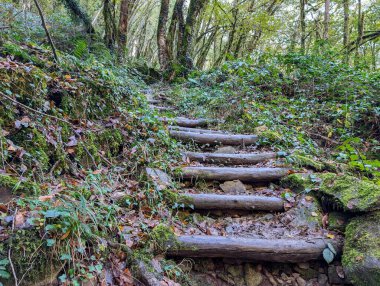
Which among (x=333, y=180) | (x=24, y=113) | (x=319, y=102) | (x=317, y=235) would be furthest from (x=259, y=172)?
(x=319, y=102)

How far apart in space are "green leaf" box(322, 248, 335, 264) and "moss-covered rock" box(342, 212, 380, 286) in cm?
9

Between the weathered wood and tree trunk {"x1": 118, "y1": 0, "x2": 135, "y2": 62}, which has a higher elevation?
tree trunk {"x1": 118, "y1": 0, "x2": 135, "y2": 62}

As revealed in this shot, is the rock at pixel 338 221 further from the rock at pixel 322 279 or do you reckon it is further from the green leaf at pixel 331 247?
the rock at pixel 322 279

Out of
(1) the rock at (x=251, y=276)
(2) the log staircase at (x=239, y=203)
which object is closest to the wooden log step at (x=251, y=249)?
(2) the log staircase at (x=239, y=203)

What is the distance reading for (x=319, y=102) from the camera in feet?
18.3

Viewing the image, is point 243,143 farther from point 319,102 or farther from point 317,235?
point 319,102

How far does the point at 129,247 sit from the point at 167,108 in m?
4.38

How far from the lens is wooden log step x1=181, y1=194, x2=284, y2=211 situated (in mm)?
2742

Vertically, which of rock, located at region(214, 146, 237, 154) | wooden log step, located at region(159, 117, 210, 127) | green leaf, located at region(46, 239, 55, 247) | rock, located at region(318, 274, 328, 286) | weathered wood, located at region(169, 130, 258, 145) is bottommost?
rock, located at region(318, 274, 328, 286)

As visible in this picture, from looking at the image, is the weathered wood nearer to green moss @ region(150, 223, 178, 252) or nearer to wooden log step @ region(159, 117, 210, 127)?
wooden log step @ region(159, 117, 210, 127)

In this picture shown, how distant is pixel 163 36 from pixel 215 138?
23.6 ft

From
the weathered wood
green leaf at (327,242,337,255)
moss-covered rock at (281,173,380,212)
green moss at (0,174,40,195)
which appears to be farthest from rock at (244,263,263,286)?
the weathered wood

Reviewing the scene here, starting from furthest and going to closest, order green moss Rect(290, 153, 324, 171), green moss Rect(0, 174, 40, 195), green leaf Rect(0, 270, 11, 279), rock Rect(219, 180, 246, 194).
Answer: green moss Rect(290, 153, 324, 171) < rock Rect(219, 180, 246, 194) < green moss Rect(0, 174, 40, 195) < green leaf Rect(0, 270, 11, 279)

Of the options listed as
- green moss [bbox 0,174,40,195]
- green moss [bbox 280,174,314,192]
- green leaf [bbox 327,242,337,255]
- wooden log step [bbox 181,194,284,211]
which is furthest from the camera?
green moss [bbox 280,174,314,192]
